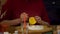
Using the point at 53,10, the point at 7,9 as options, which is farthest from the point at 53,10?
the point at 7,9

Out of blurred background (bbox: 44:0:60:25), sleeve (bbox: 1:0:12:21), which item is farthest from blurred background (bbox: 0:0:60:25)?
sleeve (bbox: 1:0:12:21)

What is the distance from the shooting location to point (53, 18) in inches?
59.9

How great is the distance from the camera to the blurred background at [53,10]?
4.94 feet

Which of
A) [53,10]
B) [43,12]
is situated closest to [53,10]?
[53,10]

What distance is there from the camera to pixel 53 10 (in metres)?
1.50

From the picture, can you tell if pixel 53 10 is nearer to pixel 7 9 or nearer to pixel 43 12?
pixel 43 12

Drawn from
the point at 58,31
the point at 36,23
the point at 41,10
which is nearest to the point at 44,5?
the point at 41,10

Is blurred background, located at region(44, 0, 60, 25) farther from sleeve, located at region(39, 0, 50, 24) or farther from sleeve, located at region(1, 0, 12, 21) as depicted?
sleeve, located at region(1, 0, 12, 21)

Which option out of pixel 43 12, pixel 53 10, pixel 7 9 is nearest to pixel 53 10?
pixel 53 10

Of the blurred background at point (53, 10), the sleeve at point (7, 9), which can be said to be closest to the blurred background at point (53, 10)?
the blurred background at point (53, 10)

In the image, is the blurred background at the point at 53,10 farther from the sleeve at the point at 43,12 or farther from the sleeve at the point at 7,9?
the sleeve at the point at 7,9

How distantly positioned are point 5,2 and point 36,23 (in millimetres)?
388

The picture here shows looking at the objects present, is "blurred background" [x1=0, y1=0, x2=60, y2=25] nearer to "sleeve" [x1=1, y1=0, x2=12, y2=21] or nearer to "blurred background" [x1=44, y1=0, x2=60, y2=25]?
"blurred background" [x1=44, y1=0, x2=60, y2=25]

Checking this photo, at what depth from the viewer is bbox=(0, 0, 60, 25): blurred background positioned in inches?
59.2
